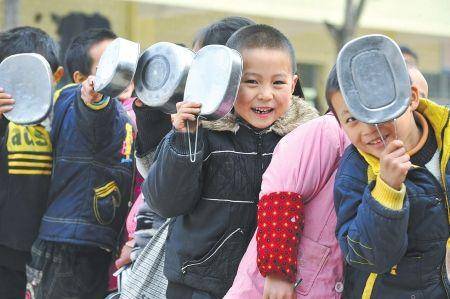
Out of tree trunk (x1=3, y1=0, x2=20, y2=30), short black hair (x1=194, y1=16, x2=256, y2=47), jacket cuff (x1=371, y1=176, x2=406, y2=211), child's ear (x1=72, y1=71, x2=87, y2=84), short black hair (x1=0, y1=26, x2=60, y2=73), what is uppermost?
short black hair (x1=194, y1=16, x2=256, y2=47)

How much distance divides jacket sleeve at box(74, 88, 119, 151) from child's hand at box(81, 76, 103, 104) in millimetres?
33

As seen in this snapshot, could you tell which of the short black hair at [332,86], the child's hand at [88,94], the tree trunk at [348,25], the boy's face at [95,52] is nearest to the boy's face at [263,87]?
the short black hair at [332,86]

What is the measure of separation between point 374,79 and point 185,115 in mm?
623

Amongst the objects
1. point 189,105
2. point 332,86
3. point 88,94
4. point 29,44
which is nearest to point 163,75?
point 189,105

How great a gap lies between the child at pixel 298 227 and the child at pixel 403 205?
0.43ft

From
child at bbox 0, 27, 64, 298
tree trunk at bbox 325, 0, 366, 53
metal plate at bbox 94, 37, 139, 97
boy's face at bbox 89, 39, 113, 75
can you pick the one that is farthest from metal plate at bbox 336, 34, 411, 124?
tree trunk at bbox 325, 0, 366, 53

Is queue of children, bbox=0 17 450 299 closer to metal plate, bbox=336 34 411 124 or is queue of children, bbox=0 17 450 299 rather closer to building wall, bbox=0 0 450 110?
metal plate, bbox=336 34 411 124

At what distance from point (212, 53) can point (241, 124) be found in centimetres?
32

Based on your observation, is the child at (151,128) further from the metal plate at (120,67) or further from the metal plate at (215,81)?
the metal plate at (215,81)

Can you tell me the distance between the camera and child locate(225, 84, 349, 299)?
2.27m

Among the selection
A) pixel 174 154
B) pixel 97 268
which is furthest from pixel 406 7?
pixel 174 154

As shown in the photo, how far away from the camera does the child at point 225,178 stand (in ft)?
8.29

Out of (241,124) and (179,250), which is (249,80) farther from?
(179,250)

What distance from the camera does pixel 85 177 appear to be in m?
3.49
